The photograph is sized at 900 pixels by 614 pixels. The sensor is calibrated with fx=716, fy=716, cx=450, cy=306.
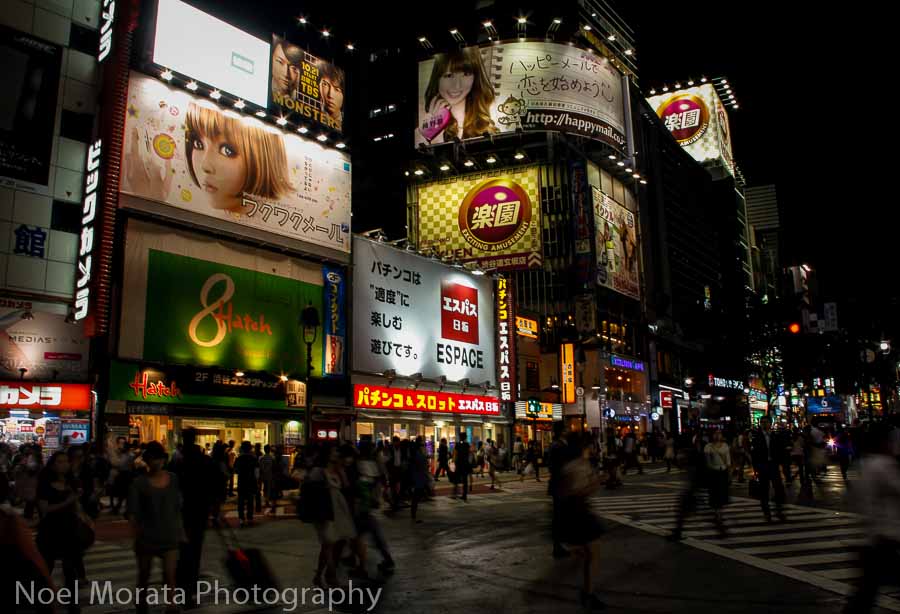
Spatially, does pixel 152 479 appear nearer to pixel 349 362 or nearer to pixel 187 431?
pixel 187 431

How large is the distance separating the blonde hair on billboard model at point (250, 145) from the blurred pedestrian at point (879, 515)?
84.5 ft

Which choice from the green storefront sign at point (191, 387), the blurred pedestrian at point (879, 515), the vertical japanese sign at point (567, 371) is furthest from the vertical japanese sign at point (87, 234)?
the vertical japanese sign at point (567, 371)

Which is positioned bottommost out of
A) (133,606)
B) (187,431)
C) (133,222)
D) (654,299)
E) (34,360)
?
(133,606)

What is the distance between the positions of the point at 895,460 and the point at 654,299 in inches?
2629

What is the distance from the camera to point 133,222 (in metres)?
25.3

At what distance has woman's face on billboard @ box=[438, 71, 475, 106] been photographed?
55.6 metres

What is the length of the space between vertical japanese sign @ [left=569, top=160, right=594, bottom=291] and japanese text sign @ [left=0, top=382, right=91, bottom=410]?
125ft

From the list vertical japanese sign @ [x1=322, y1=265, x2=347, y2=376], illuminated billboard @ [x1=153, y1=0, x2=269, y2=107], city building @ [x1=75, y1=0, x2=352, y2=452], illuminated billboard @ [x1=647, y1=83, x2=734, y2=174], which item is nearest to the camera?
city building @ [x1=75, y1=0, x2=352, y2=452]

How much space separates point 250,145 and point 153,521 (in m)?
24.6

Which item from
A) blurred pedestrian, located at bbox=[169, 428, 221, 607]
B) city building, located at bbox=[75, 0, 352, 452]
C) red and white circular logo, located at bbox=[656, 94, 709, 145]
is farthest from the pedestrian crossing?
red and white circular logo, located at bbox=[656, 94, 709, 145]

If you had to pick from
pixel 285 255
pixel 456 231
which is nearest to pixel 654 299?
pixel 456 231

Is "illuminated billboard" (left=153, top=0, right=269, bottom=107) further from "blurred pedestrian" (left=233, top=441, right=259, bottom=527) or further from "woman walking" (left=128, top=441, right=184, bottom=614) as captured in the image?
"woman walking" (left=128, top=441, right=184, bottom=614)

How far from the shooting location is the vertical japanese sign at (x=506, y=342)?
137ft

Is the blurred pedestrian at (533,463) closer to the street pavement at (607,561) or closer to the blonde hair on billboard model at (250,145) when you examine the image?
the street pavement at (607,561)
